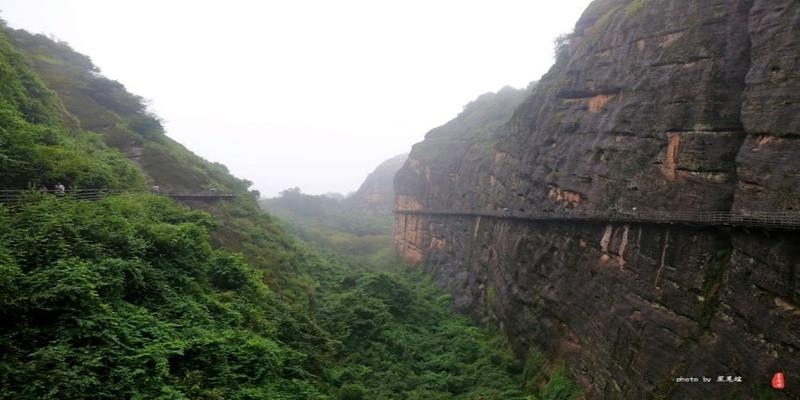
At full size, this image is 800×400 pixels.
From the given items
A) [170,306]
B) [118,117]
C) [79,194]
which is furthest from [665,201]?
[118,117]

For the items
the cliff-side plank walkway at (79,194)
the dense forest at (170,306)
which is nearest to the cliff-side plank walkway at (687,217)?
the dense forest at (170,306)

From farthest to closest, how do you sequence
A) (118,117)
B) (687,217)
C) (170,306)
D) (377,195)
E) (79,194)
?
(377,195), (118,117), (79,194), (687,217), (170,306)

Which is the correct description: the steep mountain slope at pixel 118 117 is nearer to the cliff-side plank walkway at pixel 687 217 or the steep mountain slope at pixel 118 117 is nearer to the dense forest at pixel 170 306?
the dense forest at pixel 170 306

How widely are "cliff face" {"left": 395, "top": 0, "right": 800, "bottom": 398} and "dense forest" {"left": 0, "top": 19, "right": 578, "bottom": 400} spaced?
3767 mm

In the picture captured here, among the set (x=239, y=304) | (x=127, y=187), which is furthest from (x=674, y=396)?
(x=127, y=187)

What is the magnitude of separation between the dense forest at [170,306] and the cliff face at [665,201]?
3767 mm

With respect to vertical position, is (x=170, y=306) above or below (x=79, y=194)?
below

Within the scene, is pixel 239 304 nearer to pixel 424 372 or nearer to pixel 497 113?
pixel 424 372

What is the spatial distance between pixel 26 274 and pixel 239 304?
Result: 8283 millimetres

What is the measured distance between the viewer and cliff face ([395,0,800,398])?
14.7m

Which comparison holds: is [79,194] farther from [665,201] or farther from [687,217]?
[665,201]

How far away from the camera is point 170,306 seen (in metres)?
14.6

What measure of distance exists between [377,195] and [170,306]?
390 ft

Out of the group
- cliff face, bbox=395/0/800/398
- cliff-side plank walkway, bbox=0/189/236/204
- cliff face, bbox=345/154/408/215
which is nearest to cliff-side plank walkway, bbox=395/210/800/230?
cliff face, bbox=395/0/800/398
